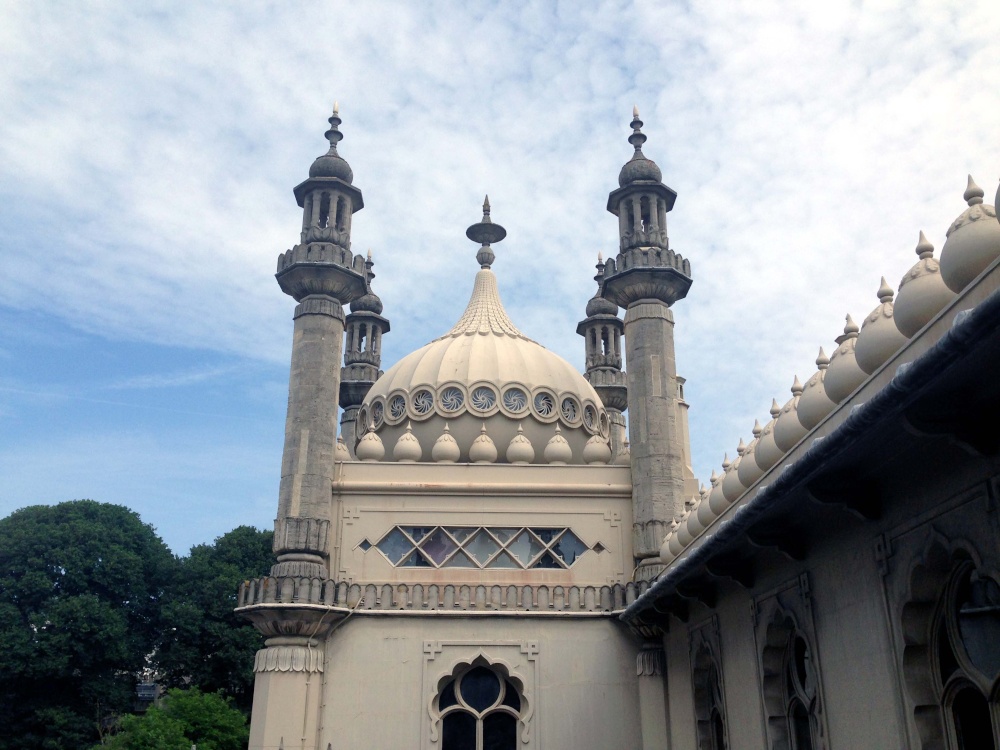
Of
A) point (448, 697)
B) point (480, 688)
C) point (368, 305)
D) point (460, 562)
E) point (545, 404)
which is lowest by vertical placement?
point (448, 697)

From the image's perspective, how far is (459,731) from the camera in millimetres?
22031

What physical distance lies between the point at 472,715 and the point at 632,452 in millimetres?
7721

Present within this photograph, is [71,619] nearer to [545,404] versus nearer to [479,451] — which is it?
[479,451]

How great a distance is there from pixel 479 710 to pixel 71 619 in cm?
2031

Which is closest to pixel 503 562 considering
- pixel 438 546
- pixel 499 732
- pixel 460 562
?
pixel 460 562

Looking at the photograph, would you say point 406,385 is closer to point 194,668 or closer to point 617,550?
point 617,550

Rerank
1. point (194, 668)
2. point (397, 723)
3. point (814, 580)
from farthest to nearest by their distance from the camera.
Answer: point (194, 668) < point (397, 723) < point (814, 580)

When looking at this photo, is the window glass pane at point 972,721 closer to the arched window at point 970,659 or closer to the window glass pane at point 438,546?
the arched window at point 970,659

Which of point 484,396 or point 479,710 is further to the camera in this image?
point 484,396

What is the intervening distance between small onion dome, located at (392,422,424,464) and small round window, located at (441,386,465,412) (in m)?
2.18

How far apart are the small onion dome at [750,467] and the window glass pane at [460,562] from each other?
952cm

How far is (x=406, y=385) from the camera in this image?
2864 centimetres

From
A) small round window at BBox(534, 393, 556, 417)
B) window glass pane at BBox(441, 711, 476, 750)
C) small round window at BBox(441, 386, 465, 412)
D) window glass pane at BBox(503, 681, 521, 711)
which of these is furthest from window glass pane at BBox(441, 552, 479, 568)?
small round window at BBox(534, 393, 556, 417)

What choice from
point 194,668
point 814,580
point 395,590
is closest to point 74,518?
point 194,668
